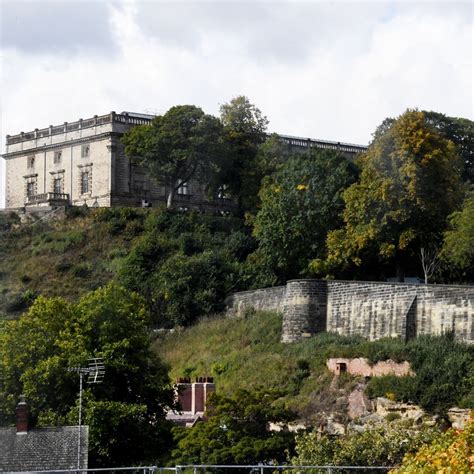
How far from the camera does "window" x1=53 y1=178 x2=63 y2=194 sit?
85219 millimetres

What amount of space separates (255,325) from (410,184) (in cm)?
840

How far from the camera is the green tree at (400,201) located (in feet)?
198

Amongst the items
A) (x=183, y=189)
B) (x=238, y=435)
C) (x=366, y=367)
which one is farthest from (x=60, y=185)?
(x=238, y=435)

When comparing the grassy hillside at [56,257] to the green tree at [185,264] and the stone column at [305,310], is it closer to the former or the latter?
the green tree at [185,264]

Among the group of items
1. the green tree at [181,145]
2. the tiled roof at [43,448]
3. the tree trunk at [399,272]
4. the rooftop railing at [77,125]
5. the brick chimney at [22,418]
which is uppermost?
the rooftop railing at [77,125]

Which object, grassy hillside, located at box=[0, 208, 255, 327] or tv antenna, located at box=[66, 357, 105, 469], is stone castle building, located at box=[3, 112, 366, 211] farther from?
tv antenna, located at box=[66, 357, 105, 469]

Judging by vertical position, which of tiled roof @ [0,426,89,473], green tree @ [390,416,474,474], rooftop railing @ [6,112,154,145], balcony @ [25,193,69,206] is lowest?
tiled roof @ [0,426,89,473]

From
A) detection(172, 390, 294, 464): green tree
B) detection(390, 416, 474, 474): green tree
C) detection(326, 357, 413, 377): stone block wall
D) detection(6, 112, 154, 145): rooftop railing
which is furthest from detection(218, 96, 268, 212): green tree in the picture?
detection(390, 416, 474, 474): green tree

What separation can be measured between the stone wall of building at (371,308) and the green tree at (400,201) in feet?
12.3

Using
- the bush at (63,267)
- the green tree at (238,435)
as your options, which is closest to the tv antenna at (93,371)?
the green tree at (238,435)

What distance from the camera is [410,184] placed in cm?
Result: 6022

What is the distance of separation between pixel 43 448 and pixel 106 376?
7.88 m

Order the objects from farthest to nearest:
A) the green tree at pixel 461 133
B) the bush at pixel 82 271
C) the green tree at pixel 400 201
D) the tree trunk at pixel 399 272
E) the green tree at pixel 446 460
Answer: the green tree at pixel 461 133 < the bush at pixel 82 271 < the tree trunk at pixel 399 272 < the green tree at pixel 400 201 < the green tree at pixel 446 460

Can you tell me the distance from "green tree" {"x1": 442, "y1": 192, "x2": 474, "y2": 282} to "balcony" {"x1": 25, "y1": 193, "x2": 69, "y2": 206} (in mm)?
29229
